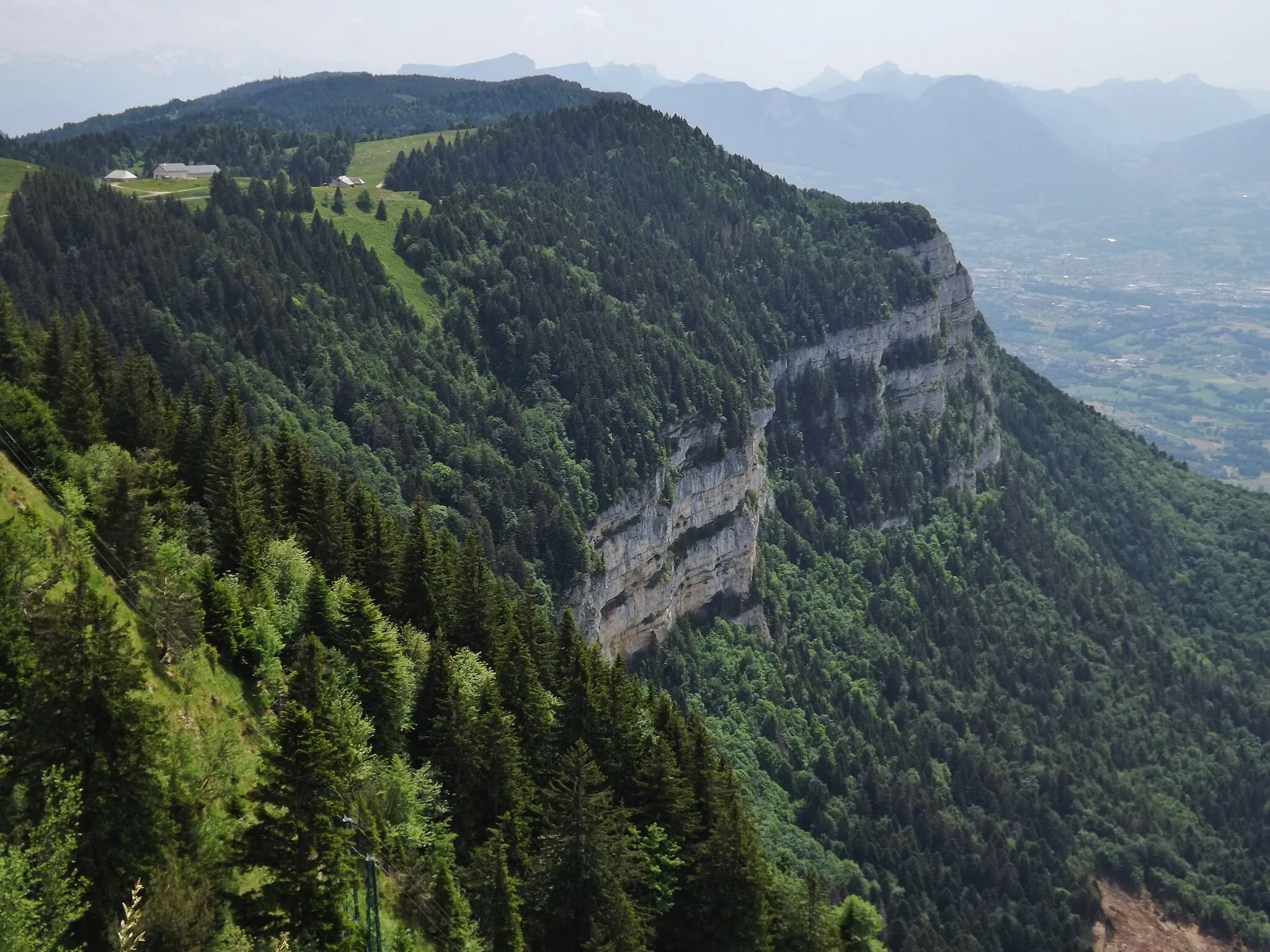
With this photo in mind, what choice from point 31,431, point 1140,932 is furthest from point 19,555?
point 1140,932

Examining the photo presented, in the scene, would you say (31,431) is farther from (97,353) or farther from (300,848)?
(300,848)

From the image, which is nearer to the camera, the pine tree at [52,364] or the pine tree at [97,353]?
the pine tree at [52,364]

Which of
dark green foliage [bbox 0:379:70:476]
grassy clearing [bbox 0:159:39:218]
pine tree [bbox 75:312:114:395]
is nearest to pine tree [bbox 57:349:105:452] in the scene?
pine tree [bbox 75:312:114:395]

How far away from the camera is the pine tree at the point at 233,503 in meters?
46.2

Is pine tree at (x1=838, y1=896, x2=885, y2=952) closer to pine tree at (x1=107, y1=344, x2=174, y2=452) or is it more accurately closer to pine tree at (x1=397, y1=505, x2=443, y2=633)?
pine tree at (x1=397, y1=505, x2=443, y2=633)

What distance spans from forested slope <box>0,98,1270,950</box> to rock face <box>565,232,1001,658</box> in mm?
2814

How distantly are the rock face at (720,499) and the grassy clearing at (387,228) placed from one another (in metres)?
36.1

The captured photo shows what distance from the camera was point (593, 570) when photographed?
108m

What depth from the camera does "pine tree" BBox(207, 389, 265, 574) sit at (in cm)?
4616

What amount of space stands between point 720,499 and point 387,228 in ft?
189

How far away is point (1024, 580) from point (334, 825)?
478 ft

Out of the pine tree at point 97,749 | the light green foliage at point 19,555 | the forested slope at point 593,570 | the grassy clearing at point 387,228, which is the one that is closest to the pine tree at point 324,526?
the forested slope at point 593,570

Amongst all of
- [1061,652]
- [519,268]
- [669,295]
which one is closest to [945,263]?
[669,295]

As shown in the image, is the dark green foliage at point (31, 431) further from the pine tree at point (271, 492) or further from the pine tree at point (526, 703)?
the pine tree at point (526, 703)
